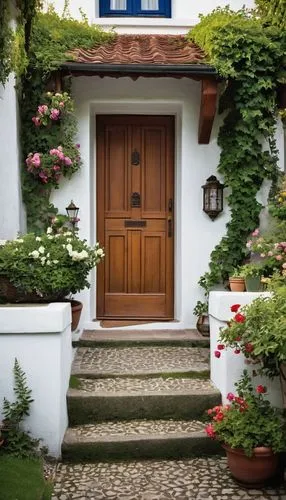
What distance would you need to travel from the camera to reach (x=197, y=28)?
675 cm

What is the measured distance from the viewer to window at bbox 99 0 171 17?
747cm

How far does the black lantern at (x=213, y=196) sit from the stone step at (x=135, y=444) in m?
2.77

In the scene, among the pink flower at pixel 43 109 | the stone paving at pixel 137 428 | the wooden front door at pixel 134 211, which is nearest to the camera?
the stone paving at pixel 137 428

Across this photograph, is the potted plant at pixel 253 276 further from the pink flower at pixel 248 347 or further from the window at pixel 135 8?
the window at pixel 135 8

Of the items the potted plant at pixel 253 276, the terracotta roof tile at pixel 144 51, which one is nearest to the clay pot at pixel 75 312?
the potted plant at pixel 253 276

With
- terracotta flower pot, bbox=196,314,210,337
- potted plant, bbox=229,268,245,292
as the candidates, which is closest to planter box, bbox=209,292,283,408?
potted plant, bbox=229,268,245,292

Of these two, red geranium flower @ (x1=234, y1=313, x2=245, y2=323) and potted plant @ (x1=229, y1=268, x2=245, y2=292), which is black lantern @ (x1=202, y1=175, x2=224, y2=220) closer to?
potted plant @ (x1=229, y1=268, x2=245, y2=292)

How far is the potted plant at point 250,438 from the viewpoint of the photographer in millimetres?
3711

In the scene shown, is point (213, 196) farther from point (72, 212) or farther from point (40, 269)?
point (40, 269)

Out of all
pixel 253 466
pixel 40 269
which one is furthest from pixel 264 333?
pixel 40 269

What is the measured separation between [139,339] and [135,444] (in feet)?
5.65

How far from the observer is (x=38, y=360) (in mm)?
4207

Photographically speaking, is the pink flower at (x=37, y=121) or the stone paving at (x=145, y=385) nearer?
the stone paving at (x=145, y=385)

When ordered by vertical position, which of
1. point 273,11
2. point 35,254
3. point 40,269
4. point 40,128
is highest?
point 273,11
